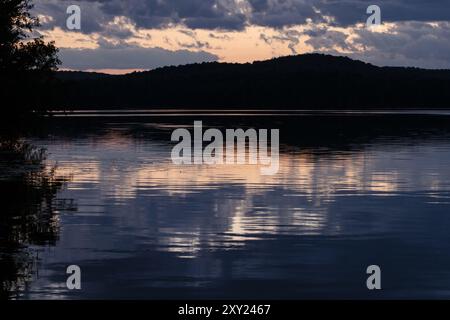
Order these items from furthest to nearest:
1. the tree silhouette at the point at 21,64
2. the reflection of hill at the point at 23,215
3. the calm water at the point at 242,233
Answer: the tree silhouette at the point at 21,64 → the reflection of hill at the point at 23,215 → the calm water at the point at 242,233

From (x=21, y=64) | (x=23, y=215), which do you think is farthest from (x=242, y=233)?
(x=21, y=64)

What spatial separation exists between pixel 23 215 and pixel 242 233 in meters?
8.66

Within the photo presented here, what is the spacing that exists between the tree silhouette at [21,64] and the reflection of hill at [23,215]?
4.12 metres

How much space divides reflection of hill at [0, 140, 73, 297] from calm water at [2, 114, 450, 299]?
18cm

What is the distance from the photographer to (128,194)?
129 ft

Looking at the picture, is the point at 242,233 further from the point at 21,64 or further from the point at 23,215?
the point at 21,64

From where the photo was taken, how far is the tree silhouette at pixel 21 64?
187 ft

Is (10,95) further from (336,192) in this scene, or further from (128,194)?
(336,192)

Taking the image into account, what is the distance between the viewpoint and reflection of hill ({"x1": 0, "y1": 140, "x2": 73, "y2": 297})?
2167 cm

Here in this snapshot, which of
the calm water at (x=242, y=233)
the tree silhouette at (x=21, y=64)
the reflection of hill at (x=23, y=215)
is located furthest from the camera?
the tree silhouette at (x=21, y=64)

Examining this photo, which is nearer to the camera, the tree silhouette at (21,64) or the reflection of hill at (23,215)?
the reflection of hill at (23,215)

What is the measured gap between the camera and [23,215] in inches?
1248
